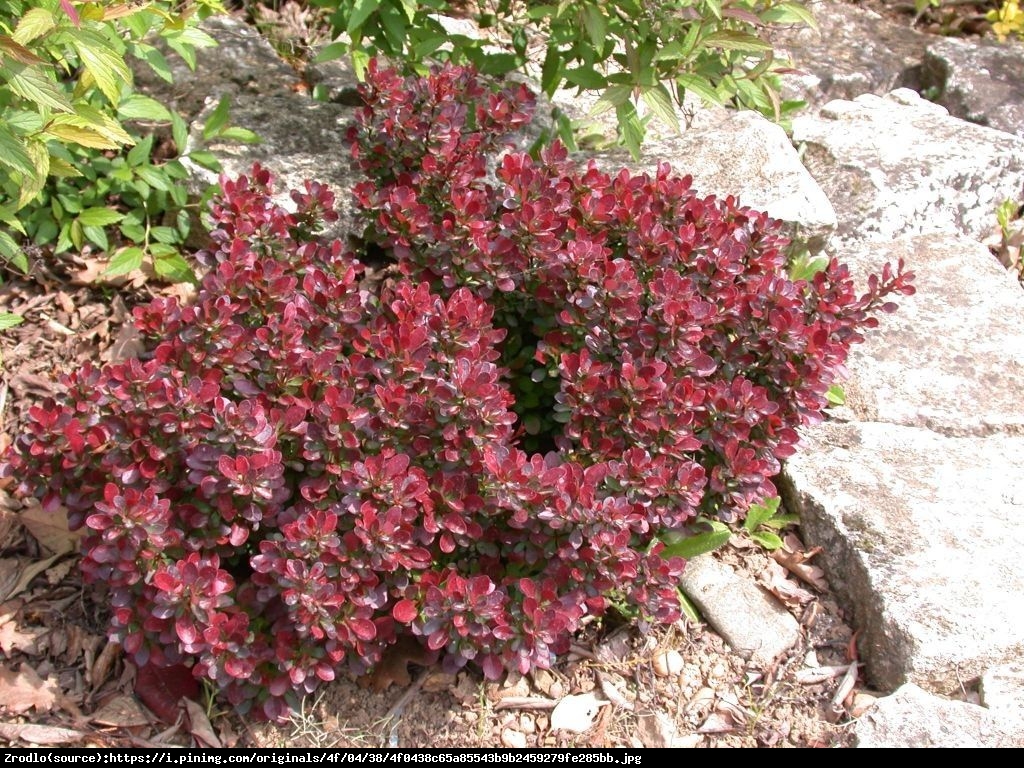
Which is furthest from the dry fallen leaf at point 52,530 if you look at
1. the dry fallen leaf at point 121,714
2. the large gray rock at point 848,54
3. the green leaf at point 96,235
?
the large gray rock at point 848,54

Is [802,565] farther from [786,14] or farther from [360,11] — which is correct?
[360,11]

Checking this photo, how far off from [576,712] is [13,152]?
1.86 m

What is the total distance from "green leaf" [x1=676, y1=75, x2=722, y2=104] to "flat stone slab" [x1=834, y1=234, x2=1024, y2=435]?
992 millimetres

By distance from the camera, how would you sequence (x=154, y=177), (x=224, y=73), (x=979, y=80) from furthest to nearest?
(x=979, y=80)
(x=224, y=73)
(x=154, y=177)

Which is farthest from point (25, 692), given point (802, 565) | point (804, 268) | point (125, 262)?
point (804, 268)

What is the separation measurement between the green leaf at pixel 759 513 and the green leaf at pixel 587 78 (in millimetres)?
1343

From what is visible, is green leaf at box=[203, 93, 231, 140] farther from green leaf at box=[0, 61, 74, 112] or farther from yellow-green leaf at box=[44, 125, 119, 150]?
green leaf at box=[0, 61, 74, 112]

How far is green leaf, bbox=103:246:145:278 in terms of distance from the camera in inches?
123

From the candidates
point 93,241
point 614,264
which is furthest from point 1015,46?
point 93,241

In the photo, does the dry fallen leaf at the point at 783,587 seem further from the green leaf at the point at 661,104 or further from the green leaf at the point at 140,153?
the green leaf at the point at 140,153

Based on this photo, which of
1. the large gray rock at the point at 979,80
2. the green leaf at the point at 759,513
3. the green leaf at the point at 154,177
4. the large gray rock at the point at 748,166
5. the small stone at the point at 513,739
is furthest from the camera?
the large gray rock at the point at 979,80

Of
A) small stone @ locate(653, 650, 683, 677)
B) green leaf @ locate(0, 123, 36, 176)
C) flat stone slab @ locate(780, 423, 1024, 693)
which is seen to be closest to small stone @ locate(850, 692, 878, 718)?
flat stone slab @ locate(780, 423, 1024, 693)

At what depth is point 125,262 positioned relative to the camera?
3152mm

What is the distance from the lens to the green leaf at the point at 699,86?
2996 millimetres
